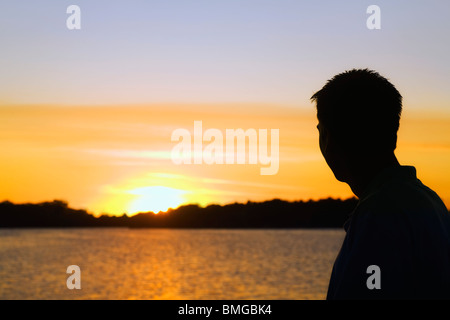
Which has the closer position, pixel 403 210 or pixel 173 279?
pixel 403 210

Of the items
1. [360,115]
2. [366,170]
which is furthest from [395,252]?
[360,115]

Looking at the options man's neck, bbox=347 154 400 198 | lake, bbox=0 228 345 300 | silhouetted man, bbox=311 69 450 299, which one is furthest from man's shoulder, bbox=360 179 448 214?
lake, bbox=0 228 345 300

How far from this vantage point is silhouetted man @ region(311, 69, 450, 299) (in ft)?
6.05

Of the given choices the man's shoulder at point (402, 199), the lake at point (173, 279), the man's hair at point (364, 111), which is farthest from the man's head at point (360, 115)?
the lake at point (173, 279)

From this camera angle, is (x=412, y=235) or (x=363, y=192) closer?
(x=412, y=235)

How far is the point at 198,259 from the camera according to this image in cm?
8125

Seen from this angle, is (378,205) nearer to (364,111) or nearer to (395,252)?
(395,252)

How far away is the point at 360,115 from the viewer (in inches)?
85.7

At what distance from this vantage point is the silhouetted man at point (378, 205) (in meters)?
1.84

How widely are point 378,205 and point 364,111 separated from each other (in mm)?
410

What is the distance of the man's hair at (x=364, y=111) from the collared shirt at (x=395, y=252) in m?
0.29
